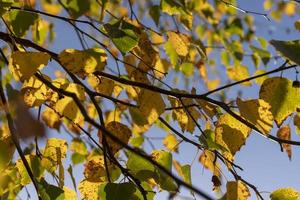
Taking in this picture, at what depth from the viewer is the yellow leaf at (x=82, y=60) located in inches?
31.4

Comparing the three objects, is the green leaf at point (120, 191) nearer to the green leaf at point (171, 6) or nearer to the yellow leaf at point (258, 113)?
the yellow leaf at point (258, 113)

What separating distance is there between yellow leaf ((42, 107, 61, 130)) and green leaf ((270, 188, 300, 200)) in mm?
1038

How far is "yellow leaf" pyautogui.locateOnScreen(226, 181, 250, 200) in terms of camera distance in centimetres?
85

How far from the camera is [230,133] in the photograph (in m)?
0.81

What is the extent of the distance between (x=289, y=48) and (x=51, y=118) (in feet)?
4.41

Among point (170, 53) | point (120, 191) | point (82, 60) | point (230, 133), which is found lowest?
point (120, 191)

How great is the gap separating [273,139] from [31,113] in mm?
518

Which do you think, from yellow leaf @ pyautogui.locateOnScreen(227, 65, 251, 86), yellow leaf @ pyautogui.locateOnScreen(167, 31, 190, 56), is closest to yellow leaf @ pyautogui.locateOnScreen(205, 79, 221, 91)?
Result: yellow leaf @ pyautogui.locateOnScreen(227, 65, 251, 86)

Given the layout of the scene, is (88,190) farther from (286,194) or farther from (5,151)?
(286,194)

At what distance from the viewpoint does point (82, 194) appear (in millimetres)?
874

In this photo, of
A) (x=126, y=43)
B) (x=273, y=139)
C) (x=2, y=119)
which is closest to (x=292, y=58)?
(x=273, y=139)

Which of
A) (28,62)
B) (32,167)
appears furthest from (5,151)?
(28,62)

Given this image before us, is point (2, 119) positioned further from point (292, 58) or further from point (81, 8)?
point (292, 58)

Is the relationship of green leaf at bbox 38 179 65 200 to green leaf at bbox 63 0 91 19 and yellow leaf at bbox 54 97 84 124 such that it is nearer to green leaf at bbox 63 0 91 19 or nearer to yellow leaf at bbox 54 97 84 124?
yellow leaf at bbox 54 97 84 124
